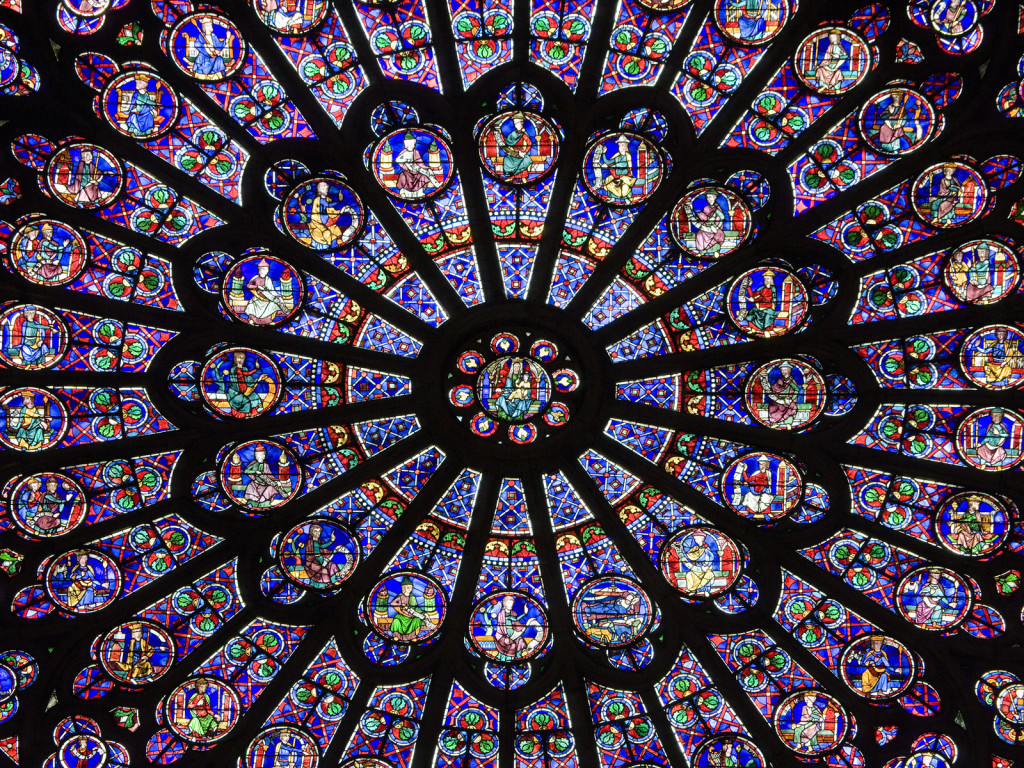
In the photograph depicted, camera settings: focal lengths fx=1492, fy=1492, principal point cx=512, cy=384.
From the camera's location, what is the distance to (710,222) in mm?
14695

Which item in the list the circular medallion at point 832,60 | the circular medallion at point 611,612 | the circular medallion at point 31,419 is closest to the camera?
the circular medallion at point 31,419

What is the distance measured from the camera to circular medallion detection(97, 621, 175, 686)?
13844 millimetres

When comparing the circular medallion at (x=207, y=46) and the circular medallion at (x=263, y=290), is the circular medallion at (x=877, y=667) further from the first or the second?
the circular medallion at (x=207, y=46)

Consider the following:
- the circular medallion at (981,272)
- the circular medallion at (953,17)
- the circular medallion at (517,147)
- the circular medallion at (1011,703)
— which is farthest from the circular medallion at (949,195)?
the circular medallion at (1011,703)

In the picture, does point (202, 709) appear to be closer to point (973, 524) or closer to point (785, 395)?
point (785, 395)

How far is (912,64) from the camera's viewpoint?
14.6 m

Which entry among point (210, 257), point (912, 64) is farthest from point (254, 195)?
point (912, 64)

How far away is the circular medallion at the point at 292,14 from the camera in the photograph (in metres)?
14.6

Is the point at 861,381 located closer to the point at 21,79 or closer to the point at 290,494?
the point at 290,494

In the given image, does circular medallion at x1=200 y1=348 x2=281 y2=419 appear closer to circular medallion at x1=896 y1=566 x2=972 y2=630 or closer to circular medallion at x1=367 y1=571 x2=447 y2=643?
circular medallion at x1=367 y1=571 x2=447 y2=643

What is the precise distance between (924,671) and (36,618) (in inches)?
326

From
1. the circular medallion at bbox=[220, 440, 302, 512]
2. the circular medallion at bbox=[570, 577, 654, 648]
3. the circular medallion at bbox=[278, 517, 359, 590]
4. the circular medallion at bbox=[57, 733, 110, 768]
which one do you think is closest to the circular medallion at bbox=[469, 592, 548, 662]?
the circular medallion at bbox=[570, 577, 654, 648]

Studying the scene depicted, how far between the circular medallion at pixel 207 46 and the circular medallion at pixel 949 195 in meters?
6.77

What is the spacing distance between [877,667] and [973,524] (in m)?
1.65
